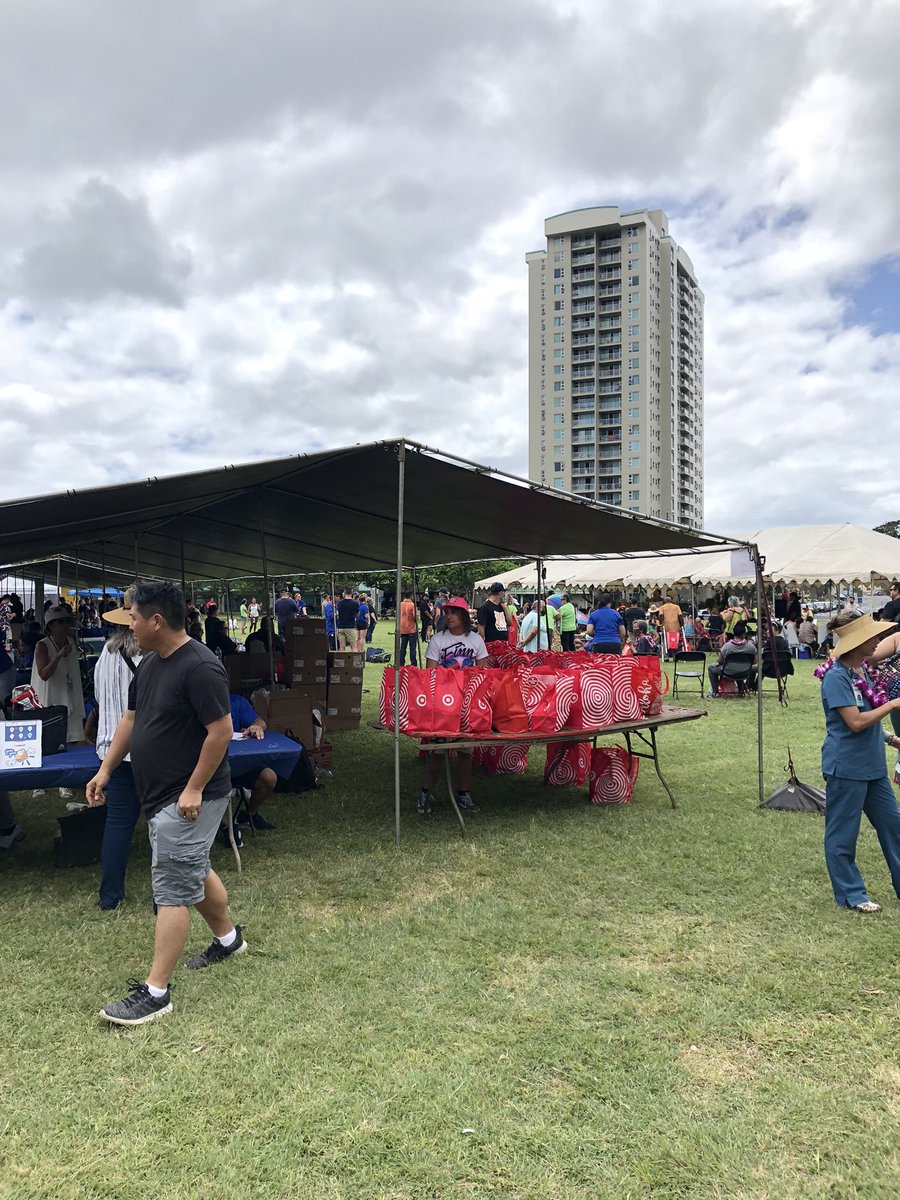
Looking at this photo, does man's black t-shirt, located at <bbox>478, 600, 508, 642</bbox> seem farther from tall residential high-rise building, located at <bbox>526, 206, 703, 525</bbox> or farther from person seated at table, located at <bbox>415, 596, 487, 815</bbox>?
tall residential high-rise building, located at <bbox>526, 206, 703, 525</bbox>

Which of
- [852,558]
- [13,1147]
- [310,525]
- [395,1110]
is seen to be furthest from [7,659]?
[852,558]

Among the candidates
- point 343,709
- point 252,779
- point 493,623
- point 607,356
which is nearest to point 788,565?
point 493,623

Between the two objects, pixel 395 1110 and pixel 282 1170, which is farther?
pixel 395 1110

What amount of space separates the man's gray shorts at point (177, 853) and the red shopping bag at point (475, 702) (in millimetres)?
2759

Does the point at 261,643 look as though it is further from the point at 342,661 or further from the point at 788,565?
the point at 788,565

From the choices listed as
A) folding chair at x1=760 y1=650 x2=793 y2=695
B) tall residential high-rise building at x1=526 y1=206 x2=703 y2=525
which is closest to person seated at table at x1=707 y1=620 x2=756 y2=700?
folding chair at x1=760 y1=650 x2=793 y2=695

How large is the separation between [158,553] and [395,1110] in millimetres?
12385

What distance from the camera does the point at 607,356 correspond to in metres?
111

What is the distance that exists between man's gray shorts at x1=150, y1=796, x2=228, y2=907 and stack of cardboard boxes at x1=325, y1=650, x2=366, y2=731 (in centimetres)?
606

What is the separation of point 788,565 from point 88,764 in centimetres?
1882

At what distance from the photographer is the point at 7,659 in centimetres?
669

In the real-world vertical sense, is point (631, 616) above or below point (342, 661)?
above

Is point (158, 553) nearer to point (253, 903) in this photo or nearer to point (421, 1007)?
point (253, 903)

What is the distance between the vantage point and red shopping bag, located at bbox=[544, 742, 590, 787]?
7.17m
